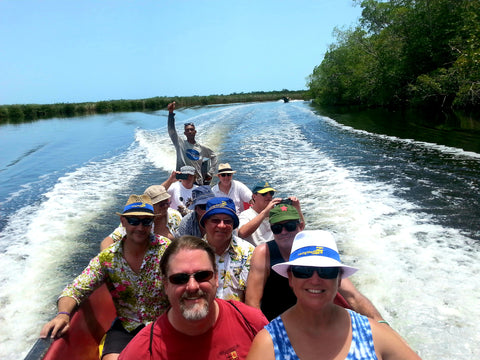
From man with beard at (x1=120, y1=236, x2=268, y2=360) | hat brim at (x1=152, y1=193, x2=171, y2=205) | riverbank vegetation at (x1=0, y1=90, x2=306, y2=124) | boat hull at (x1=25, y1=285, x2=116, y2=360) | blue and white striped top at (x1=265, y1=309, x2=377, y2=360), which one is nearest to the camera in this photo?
blue and white striped top at (x1=265, y1=309, x2=377, y2=360)

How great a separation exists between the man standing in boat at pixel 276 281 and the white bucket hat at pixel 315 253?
0.92 m

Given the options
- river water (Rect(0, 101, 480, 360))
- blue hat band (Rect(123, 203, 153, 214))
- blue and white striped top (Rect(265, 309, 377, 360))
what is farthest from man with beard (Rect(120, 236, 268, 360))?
river water (Rect(0, 101, 480, 360))

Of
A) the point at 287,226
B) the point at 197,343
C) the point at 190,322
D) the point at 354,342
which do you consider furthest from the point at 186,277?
the point at 287,226

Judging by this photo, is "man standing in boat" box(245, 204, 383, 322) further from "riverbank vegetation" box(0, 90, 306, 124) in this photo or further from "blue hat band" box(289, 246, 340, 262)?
"riverbank vegetation" box(0, 90, 306, 124)

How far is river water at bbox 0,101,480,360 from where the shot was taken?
12.3 feet

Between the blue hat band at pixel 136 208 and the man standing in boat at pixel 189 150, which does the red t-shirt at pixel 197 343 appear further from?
the man standing in boat at pixel 189 150

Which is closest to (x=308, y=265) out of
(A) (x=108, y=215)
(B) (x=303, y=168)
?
(A) (x=108, y=215)

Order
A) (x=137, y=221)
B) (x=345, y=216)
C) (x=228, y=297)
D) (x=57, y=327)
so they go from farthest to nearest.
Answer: (x=345, y=216), (x=228, y=297), (x=137, y=221), (x=57, y=327)

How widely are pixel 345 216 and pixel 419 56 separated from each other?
22.2m

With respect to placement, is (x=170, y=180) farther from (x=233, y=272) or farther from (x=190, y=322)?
(x=190, y=322)

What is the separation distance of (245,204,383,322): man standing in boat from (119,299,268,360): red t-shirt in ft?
2.36

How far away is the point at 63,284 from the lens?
183 inches

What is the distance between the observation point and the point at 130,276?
8.38 ft

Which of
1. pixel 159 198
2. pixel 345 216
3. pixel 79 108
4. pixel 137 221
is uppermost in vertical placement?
pixel 79 108
